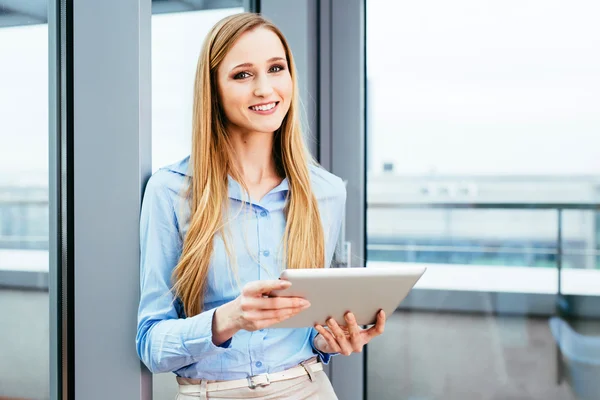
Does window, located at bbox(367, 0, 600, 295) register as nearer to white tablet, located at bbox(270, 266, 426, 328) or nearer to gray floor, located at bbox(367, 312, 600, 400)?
gray floor, located at bbox(367, 312, 600, 400)

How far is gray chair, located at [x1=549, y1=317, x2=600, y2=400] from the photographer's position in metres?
1.98

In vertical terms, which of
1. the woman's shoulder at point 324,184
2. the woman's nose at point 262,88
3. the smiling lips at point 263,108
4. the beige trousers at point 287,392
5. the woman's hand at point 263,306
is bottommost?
the beige trousers at point 287,392

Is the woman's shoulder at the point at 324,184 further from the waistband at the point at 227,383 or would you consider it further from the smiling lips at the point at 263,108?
the waistband at the point at 227,383

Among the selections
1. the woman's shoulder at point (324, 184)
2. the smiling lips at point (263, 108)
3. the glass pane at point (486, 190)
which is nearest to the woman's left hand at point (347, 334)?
the woman's shoulder at point (324, 184)

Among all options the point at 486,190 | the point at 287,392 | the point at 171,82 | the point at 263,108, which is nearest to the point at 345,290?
the point at 287,392

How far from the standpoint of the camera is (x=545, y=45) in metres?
2.01


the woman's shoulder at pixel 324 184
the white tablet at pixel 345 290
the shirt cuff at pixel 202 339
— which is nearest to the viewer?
the white tablet at pixel 345 290

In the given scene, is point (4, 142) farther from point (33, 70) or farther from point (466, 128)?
point (466, 128)

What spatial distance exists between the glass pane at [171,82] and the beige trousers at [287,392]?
0.63ft

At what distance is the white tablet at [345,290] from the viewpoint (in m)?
1.02

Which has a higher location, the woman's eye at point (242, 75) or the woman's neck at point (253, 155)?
the woman's eye at point (242, 75)

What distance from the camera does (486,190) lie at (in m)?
2.07

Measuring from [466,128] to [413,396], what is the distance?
3.07 ft

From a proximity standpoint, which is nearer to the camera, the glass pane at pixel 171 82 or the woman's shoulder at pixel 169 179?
the woman's shoulder at pixel 169 179
